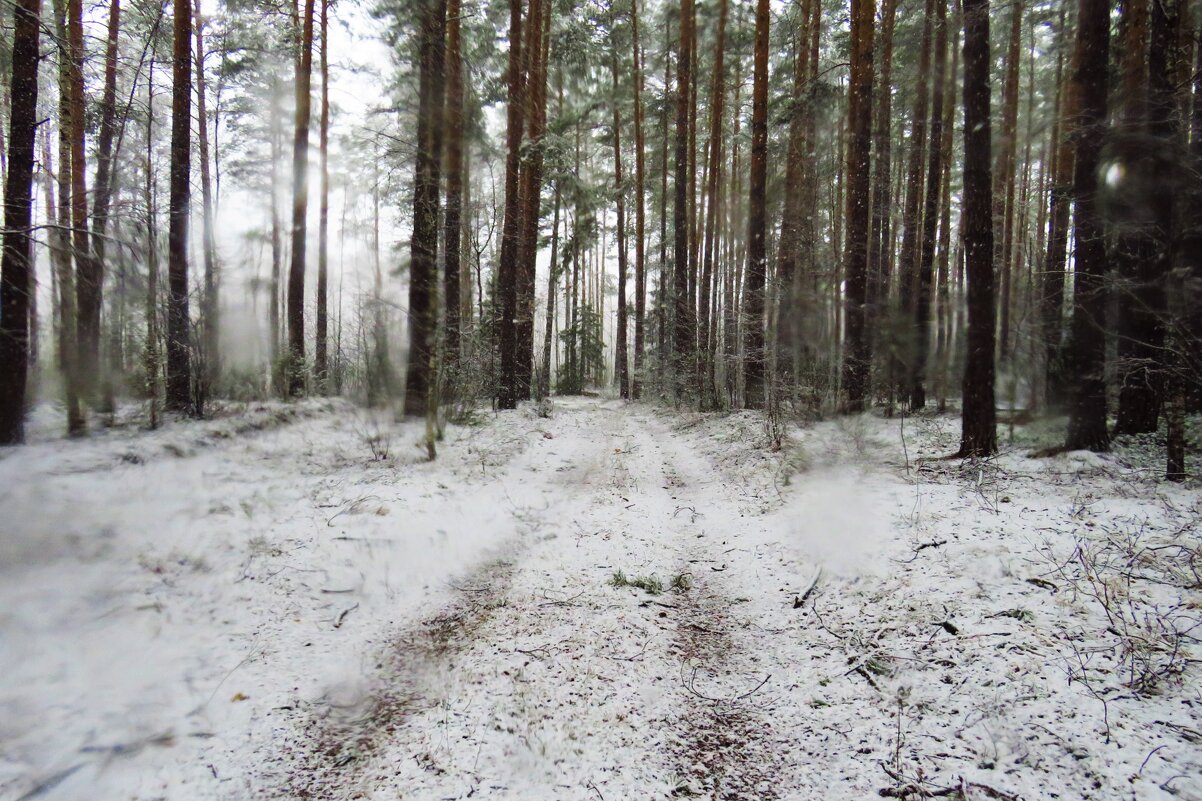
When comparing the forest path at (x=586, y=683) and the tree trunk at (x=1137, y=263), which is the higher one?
the tree trunk at (x=1137, y=263)

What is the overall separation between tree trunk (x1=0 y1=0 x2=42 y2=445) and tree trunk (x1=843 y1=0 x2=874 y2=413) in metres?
12.7

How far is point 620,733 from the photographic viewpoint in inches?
103

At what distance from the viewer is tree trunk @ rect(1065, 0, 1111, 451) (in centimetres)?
643

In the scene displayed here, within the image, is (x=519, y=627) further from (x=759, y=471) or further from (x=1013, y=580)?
(x=759, y=471)

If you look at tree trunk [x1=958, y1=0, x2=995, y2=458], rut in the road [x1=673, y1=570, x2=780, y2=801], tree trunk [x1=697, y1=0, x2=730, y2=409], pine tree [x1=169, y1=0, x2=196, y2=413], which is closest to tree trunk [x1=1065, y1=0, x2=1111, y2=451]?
tree trunk [x1=958, y1=0, x2=995, y2=458]

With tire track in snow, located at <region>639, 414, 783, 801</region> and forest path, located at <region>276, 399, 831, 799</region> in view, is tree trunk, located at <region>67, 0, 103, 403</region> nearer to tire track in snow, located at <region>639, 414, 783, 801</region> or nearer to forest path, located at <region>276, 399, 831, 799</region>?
forest path, located at <region>276, 399, 831, 799</region>

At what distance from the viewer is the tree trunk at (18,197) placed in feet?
20.5

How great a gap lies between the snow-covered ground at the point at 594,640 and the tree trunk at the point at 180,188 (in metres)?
3.28

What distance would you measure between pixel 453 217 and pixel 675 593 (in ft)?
27.9

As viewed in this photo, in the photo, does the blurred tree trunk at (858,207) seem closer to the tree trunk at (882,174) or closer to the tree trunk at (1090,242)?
the tree trunk at (882,174)

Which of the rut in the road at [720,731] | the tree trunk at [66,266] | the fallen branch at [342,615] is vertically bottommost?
the rut in the road at [720,731]

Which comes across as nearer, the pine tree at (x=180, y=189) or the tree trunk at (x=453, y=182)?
the tree trunk at (x=453, y=182)

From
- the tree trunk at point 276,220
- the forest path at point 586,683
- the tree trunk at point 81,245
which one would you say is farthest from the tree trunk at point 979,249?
the tree trunk at point 276,220

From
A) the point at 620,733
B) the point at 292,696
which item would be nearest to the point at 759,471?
the point at 620,733
